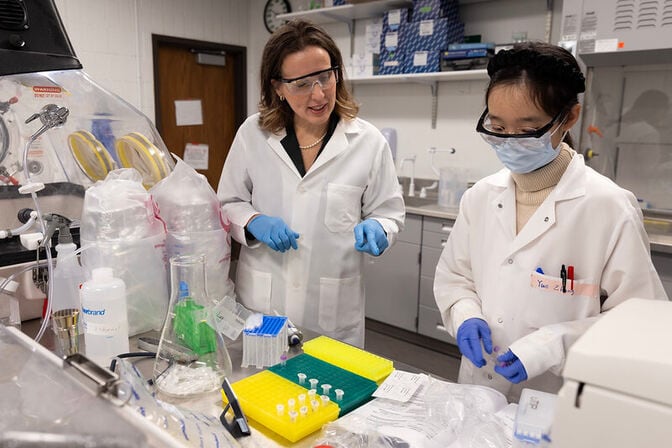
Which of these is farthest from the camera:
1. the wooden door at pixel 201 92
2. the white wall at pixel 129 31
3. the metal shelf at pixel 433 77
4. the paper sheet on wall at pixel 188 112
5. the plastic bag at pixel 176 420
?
the paper sheet on wall at pixel 188 112

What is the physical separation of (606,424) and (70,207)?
1554mm

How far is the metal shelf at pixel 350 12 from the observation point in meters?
3.41

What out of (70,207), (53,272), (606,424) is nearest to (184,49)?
(70,207)

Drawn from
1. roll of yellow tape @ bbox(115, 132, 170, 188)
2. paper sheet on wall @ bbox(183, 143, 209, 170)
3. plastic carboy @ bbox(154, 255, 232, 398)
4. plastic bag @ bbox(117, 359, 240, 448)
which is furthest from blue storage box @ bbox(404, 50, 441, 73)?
plastic bag @ bbox(117, 359, 240, 448)

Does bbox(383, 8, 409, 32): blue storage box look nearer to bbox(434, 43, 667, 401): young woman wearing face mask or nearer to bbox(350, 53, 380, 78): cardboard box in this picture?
bbox(350, 53, 380, 78): cardboard box

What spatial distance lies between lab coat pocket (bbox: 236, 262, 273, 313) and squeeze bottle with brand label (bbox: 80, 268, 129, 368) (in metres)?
0.66

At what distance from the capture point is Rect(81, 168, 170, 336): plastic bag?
1151 mm

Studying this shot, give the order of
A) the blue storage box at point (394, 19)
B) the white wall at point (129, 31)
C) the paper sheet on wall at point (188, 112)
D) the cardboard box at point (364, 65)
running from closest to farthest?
1. the blue storage box at point (394, 19)
2. the white wall at point (129, 31)
3. the cardboard box at point (364, 65)
4. the paper sheet on wall at point (188, 112)

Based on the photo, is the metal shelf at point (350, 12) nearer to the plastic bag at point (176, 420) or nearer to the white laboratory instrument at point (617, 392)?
the plastic bag at point (176, 420)

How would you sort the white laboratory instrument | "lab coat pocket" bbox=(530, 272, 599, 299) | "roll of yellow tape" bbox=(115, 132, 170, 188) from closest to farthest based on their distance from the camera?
the white laboratory instrument
"lab coat pocket" bbox=(530, 272, 599, 299)
"roll of yellow tape" bbox=(115, 132, 170, 188)

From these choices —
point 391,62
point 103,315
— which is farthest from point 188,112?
point 103,315

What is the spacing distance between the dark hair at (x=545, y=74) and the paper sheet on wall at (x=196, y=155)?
354 cm

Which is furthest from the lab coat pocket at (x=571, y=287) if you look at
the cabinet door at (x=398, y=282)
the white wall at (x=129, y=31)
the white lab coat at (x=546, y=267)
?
the white wall at (x=129, y=31)

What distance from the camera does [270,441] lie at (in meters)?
0.83
